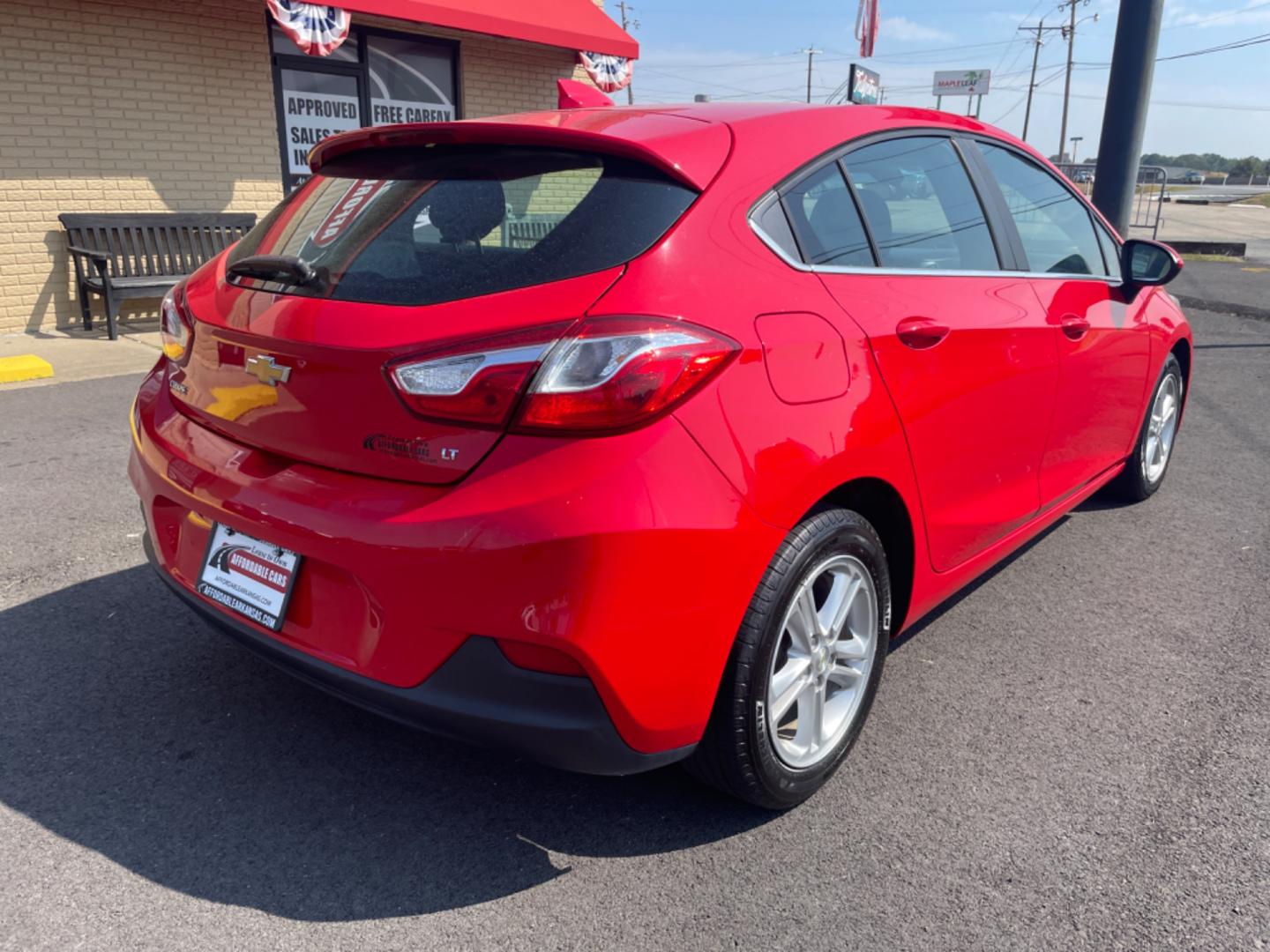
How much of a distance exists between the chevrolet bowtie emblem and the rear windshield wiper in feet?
0.65

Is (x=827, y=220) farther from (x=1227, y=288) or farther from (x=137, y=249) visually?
(x=1227, y=288)

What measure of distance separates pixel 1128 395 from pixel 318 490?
3358 mm

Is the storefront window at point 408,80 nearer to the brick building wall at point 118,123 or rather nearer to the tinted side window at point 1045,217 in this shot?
the brick building wall at point 118,123

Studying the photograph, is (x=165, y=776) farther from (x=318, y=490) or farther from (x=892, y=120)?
(x=892, y=120)

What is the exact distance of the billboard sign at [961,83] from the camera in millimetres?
41344

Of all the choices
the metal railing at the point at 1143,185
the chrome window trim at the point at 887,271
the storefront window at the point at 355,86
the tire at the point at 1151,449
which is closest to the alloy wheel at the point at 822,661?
the chrome window trim at the point at 887,271

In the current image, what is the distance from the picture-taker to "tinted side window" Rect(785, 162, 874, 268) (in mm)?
2432

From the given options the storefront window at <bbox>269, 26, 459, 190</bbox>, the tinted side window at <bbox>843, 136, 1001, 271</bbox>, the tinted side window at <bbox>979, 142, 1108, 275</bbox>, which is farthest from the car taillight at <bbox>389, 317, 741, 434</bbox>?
the storefront window at <bbox>269, 26, 459, 190</bbox>

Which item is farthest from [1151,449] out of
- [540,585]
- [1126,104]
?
[1126,104]

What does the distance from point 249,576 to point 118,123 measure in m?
8.67

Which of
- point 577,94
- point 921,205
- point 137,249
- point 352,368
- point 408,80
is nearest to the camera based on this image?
point 352,368

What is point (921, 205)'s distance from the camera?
293 centimetres

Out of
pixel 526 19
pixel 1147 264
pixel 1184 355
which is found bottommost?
pixel 1184 355

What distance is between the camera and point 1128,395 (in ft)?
13.5
